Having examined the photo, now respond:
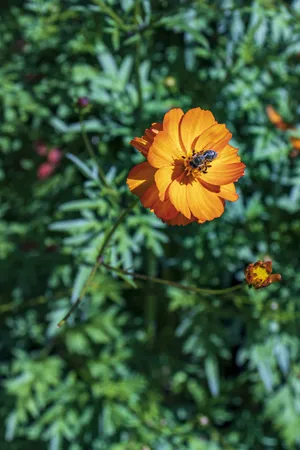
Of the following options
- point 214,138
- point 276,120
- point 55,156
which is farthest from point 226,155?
point 55,156

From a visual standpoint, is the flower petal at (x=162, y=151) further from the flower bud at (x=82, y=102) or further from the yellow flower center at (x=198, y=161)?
the flower bud at (x=82, y=102)

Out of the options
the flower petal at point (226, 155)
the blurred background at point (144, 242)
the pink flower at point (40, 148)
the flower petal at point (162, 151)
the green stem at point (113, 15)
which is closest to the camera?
the flower petal at point (162, 151)

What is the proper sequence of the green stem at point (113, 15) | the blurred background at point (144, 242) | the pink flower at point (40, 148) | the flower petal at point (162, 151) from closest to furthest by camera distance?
the flower petal at point (162, 151), the green stem at point (113, 15), the blurred background at point (144, 242), the pink flower at point (40, 148)

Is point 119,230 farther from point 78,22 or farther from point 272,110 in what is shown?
point 78,22

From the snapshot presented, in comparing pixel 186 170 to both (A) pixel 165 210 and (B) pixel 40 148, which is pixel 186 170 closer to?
(A) pixel 165 210

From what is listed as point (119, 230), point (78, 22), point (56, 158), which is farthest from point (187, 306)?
point (78, 22)

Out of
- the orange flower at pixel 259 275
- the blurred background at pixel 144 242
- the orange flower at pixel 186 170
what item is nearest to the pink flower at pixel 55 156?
the blurred background at pixel 144 242

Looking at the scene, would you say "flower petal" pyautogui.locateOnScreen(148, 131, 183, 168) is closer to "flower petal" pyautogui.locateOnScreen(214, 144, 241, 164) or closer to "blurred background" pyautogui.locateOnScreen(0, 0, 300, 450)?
"flower petal" pyautogui.locateOnScreen(214, 144, 241, 164)

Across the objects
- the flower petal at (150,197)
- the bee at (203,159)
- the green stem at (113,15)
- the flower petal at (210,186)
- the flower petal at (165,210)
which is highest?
the green stem at (113,15)

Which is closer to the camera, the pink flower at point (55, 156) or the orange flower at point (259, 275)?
the orange flower at point (259, 275)
